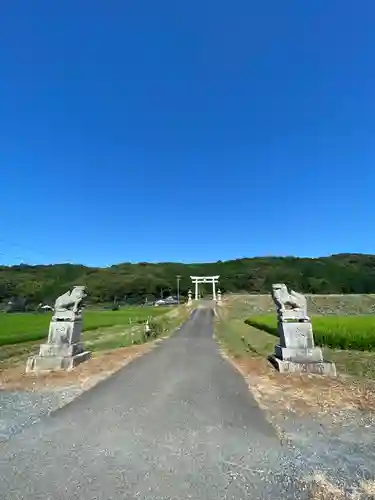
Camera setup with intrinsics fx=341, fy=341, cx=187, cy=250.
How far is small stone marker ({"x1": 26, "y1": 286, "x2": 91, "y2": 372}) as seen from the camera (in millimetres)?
9477

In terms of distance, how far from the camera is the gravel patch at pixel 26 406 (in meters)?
5.23

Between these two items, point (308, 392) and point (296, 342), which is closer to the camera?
point (308, 392)

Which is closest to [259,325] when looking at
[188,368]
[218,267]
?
[188,368]

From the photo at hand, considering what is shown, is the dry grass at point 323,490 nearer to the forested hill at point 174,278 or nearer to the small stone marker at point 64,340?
the small stone marker at point 64,340

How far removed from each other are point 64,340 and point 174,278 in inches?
4457

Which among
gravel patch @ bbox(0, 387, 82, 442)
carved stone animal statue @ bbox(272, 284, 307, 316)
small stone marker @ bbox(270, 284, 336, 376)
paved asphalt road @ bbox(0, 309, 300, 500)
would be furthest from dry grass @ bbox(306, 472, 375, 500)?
carved stone animal statue @ bbox(272, 284, 307, 316)

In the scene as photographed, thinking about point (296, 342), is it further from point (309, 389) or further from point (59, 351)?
point (59, 351)

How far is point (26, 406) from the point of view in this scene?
6.35m

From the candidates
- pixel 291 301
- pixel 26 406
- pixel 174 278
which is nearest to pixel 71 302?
pixel 26 406

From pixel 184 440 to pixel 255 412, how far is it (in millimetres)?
1790

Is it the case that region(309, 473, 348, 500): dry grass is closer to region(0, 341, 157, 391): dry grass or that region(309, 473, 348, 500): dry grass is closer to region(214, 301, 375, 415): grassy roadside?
region(214, 301, 375, 415): grassy roadside

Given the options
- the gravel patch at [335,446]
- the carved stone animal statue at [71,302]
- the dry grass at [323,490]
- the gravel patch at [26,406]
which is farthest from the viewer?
the carved stone animal statue at [71,302]

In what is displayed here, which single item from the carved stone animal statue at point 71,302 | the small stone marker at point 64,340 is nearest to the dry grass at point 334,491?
the small stone marker at point 64,340

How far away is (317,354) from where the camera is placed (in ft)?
30.2
